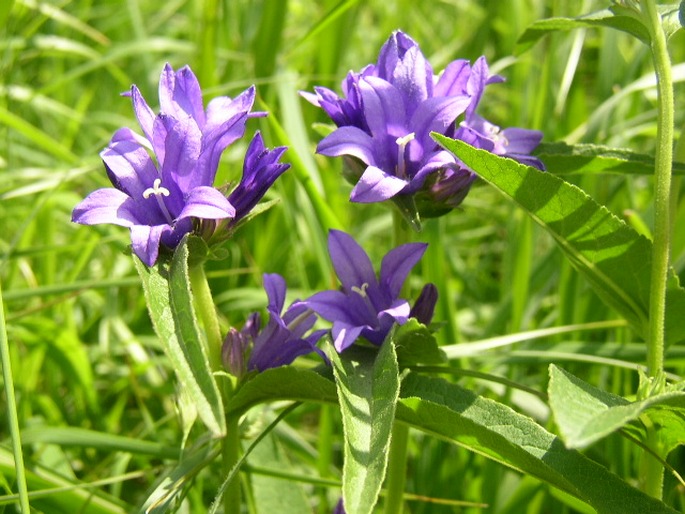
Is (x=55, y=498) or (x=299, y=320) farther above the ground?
(x=299, y=320)

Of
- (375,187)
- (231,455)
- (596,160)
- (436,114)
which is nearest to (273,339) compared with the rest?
(231,455)

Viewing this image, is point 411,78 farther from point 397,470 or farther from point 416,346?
point 397,470

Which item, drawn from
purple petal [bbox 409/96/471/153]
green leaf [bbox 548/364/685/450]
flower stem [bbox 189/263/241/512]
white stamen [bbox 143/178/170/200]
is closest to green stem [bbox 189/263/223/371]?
flower stem [bbox 189/263/241/512]

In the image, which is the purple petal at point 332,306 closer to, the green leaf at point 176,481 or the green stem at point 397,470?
the green stem at point 397,470

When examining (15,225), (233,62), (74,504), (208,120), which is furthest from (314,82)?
(74,504)

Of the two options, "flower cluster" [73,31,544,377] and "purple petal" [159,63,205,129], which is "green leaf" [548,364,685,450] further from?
"purple petal" [159,63,205,129]

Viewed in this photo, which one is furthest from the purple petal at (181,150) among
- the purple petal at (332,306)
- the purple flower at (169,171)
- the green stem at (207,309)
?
the purple petal at (332,306)

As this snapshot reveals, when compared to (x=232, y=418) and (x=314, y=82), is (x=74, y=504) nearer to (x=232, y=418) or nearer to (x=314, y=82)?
Result: (x=232, y=418)

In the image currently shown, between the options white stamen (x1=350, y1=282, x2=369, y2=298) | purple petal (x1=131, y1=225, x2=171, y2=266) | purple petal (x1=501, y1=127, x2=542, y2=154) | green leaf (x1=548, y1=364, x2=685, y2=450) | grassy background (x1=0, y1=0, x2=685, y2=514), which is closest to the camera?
green leaf (x1=548, y1=364, x2=685, y2=450)
